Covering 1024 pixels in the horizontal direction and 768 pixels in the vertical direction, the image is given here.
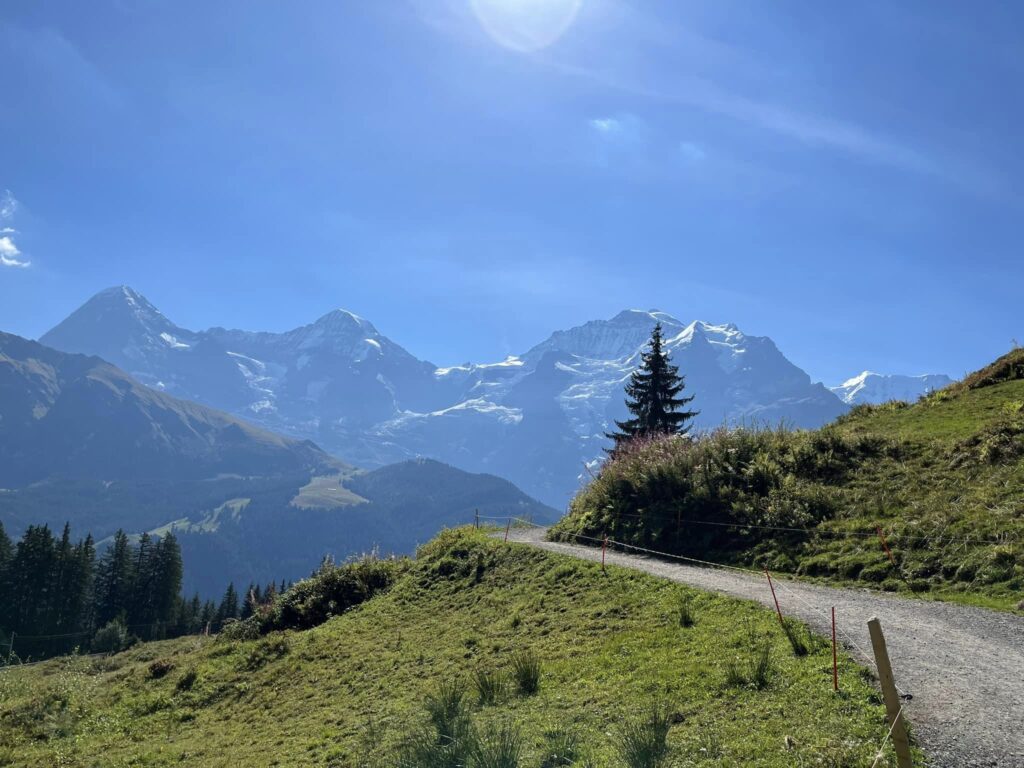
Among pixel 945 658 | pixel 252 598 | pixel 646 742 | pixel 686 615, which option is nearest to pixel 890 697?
pixel 646 742

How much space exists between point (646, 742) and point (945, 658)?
5953 mm

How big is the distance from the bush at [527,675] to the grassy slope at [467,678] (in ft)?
0.63

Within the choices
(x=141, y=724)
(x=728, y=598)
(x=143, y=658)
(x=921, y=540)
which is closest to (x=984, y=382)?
(x=921, y=540)

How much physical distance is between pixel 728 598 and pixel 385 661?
9.25 metres

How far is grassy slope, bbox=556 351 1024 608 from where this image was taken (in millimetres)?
16203

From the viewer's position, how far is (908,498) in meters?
20.5

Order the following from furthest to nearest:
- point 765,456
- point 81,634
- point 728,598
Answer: point 81,634 < point 765,456 < point 728,598

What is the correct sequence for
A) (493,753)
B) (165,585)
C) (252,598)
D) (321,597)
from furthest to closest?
(165,585)
(321,597)
(252,598)
(493,753)

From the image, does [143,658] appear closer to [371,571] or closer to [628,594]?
[371,571]

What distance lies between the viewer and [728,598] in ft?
51.5

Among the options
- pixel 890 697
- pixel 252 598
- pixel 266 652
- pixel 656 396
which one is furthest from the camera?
pixel 656 396

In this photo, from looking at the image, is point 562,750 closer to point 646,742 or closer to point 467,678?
point 646,742

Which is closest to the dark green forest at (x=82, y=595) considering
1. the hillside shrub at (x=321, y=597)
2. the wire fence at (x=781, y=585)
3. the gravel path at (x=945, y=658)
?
the hillside shrub at (x=321, y=597)

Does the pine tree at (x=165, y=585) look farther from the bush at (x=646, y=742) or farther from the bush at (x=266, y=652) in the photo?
the bush at (x=646, y=742)
